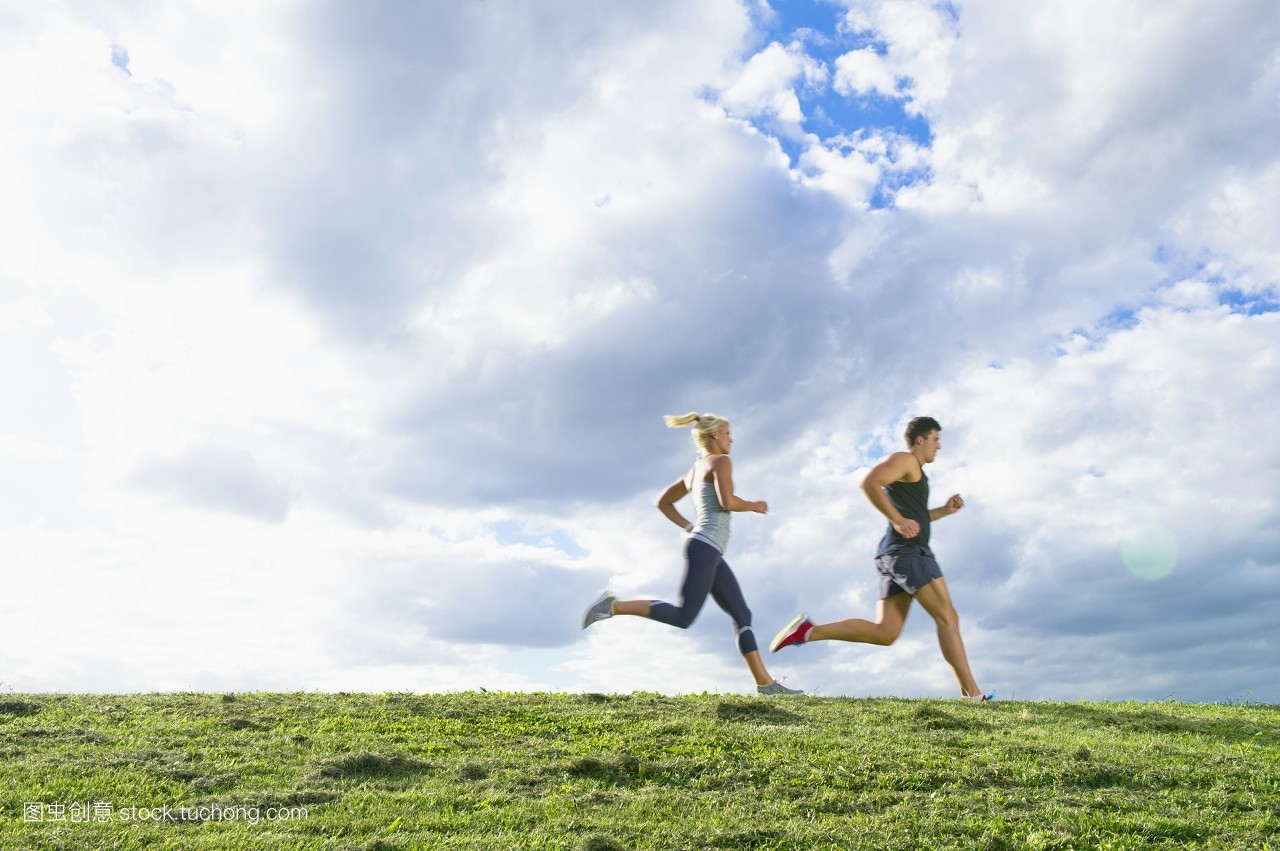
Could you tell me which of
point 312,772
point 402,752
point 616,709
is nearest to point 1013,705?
point 616,709

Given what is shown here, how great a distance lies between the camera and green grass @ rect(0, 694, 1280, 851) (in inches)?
248

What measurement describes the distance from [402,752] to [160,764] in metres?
1.90

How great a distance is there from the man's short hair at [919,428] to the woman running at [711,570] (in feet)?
6.91

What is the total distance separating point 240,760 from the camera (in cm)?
809

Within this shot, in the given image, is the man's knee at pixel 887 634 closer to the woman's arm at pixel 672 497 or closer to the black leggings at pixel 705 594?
the black leggings at pixel 705 594

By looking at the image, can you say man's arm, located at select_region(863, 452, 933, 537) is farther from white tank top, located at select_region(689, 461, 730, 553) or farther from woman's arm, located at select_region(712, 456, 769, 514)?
white tank top, located at select_region(689, 461, 730, 553)

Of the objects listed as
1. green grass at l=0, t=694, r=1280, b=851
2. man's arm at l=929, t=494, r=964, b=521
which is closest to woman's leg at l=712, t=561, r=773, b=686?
green grass at l=0, t=694, r=1280, b=851

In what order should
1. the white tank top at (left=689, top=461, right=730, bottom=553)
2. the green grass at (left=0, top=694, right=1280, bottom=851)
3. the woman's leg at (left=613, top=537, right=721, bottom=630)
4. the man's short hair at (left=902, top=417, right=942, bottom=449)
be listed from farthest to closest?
the man's short hair at (left=902, top=417, right=942, bottom=449), the white tank top at (left=689, top=461, right=730, bottom=553), the woman's leg at (left=613, top=537, right=721, bottom=630), the green grass at (left=0, top=694, right=1280, bottom=851)

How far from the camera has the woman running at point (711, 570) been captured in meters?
11.5

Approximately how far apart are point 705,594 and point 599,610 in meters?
1.31

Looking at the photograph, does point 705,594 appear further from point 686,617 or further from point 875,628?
point 875,628

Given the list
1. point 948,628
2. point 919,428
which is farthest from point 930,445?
point 948,628

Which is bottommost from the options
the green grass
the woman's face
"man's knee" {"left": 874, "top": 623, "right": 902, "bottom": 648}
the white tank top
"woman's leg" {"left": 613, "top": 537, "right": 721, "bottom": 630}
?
the green grass

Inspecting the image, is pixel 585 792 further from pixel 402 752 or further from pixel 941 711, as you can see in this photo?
pixel 941 711
